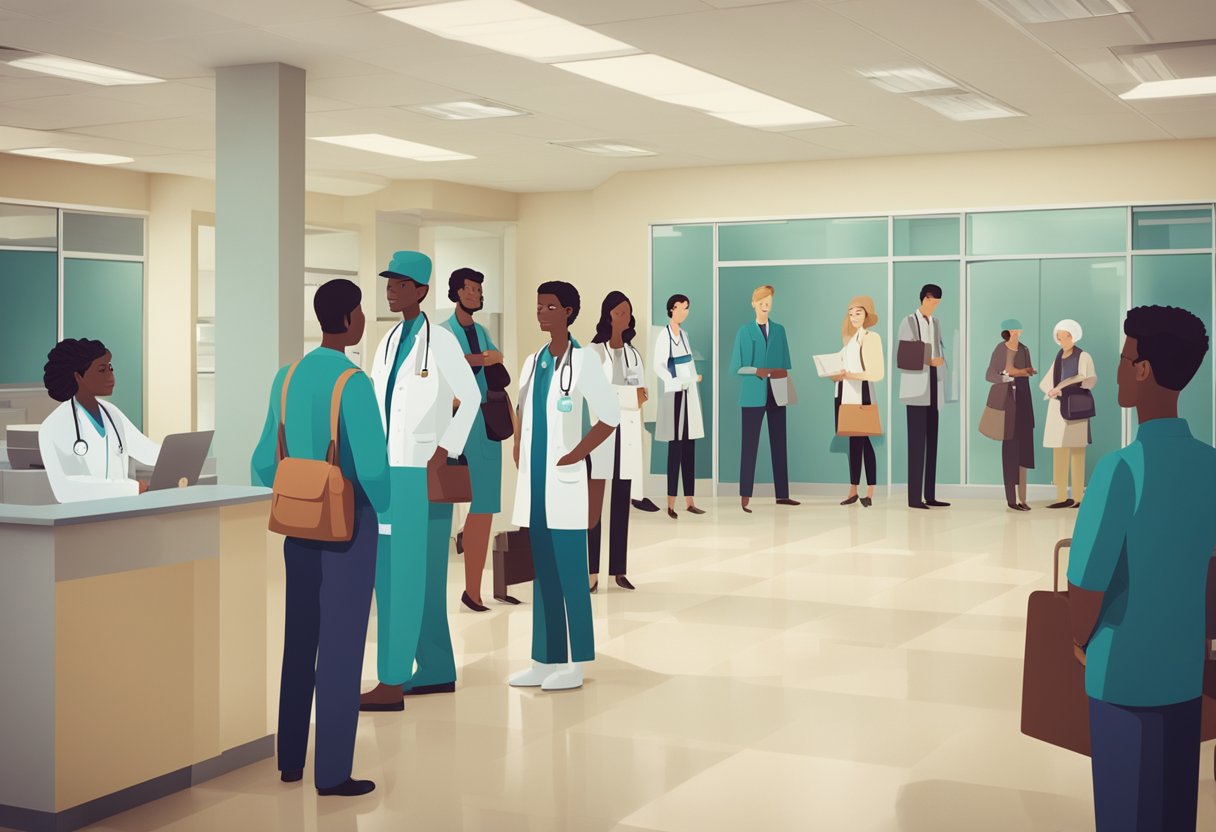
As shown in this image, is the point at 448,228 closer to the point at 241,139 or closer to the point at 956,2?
the point at 241,139

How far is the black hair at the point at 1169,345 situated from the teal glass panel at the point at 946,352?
11.8 metres

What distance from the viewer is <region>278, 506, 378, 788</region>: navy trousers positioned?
4738 millimetres

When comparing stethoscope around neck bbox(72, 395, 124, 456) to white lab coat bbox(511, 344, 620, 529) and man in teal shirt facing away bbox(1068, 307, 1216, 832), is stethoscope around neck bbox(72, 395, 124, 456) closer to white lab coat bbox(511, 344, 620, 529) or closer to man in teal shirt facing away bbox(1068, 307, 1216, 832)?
white lab coat bbox(511, 344, 620, 529)

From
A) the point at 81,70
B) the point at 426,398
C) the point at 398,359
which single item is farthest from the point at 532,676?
the point at 81,70

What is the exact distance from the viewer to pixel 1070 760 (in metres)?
5.42

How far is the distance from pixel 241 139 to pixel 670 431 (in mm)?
5268

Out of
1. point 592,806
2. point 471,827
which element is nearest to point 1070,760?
point 592,806

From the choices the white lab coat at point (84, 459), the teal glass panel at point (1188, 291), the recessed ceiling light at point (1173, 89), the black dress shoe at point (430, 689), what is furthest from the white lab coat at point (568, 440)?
the teal glass panel at point (1188, 291)

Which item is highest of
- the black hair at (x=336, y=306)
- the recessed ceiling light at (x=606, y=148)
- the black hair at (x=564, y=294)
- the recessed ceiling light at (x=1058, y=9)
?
the recessed ceiling light at (x=606, y=148)

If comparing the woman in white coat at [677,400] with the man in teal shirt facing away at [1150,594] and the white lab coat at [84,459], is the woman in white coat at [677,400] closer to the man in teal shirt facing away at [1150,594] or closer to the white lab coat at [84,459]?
the white lab coat at [84,459]

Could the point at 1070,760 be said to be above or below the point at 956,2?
below

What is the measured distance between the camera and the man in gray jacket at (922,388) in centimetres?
1366

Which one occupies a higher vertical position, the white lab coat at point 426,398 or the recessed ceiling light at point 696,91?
the recessed ceiling light at point 696,91

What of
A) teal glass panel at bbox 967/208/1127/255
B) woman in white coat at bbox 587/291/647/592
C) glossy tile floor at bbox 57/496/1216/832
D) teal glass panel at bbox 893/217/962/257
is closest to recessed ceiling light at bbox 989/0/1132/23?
woman in white coat at bbox 587/291/647/592
